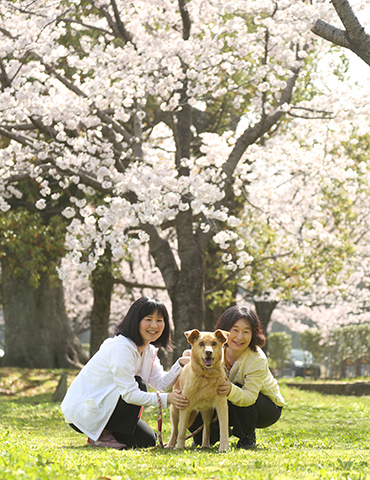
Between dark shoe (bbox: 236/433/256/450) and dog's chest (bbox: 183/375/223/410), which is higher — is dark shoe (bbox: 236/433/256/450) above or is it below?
below

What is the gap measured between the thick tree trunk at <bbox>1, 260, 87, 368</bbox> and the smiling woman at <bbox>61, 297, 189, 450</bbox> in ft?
37.6

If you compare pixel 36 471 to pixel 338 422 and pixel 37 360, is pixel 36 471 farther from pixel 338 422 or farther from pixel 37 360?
pixel 37 360

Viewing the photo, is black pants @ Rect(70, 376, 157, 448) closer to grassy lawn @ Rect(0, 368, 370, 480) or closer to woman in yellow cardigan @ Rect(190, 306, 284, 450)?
grassy lawn @ Rect(0, 368, 370, 480)

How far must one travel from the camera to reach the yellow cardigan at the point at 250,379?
4.80 metres

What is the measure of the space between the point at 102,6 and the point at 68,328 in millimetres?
10301

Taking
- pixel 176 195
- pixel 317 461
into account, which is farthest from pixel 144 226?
pixel 317 461

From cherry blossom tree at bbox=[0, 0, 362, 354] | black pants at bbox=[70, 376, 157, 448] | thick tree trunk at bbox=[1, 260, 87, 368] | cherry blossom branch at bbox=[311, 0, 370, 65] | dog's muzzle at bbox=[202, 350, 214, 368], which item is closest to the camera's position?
dog's muzzle at bbox=[202, 350, 214, 368]

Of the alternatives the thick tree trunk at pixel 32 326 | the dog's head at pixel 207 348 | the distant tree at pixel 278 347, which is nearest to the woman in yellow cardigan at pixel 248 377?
the dog's head at pixel 207 348

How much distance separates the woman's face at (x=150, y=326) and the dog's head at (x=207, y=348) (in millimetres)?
606

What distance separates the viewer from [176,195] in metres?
9.60

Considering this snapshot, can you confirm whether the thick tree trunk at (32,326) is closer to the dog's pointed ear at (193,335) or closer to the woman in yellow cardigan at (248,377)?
the woman in yellow cardigan at (248,377)

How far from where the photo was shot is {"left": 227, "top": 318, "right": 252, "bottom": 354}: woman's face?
5000 mm

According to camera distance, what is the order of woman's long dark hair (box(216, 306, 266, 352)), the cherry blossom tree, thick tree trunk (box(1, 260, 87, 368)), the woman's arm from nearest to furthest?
the woman's arm < woman's long dark hair (box(216, 306, 266, 352)) < the cherry blossom tree < thick tree trunk (box(1, 260, 87, 368))

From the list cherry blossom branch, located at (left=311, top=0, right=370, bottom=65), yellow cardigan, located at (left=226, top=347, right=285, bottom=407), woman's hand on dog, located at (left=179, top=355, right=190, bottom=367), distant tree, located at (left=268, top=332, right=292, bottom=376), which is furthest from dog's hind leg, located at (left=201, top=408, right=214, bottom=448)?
distant tree, located at (left=268, top=332, right=292, bottom=376)
